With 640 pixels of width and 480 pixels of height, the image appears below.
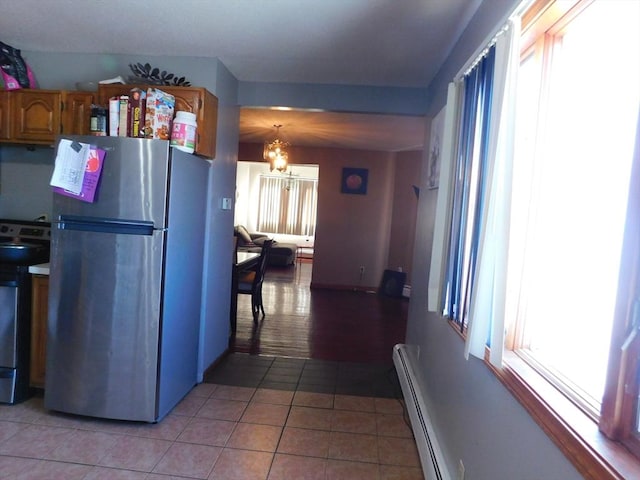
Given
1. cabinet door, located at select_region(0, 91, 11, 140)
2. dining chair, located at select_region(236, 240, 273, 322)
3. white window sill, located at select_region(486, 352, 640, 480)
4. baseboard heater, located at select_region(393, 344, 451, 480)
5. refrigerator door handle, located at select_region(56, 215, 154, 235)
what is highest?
cabinet door, located at select_region(0, 91, 11, 140)

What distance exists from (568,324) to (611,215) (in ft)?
1.27

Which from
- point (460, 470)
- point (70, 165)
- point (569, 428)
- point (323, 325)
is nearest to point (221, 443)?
point (460, 470)

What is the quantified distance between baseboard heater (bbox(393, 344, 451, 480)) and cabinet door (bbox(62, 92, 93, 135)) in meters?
2.74

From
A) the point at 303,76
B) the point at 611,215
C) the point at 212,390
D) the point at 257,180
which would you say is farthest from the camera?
the point at 257,180

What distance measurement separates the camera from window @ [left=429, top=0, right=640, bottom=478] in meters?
0.89

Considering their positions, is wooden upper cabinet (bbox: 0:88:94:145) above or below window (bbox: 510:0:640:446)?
above

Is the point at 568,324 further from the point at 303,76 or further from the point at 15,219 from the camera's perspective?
the point at 15,219

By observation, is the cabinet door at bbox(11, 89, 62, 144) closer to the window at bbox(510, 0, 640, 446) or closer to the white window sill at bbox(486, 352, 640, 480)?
the window at bbox(510, 0, 640, 446)

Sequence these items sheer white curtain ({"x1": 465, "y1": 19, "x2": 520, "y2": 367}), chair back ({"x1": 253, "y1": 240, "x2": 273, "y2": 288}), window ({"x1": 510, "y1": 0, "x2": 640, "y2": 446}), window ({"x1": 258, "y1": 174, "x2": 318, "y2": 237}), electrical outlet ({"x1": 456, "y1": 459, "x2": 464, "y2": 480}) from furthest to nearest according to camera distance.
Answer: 1. window ({"x1": 258, "y1": 174, "x2": 318, "y2": 237})
2. chair back ({"x1": 253, "y1": 240, "x2": 273, "y2": 288})
3. electrical outlet ({"x1": 456, "y1": 459, "x2": 464, "y2": 480})
4. sheer white curtain ({"x1": 465, "y1": 19, "x2": 520, "y2": 367})
5. window ({"x1": 510, "y1": 0, "x2": 640, "y2": 446})

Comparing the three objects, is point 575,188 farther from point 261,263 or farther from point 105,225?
point 261,263

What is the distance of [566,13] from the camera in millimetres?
1307

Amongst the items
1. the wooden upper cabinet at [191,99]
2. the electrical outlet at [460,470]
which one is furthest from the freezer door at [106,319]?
the electrical outlet at [460,470]

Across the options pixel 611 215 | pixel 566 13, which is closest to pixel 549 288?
pixel 611 215

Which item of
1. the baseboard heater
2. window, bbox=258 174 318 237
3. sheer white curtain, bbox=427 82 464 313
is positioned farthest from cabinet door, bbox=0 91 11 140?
window, bbox=258 174 318 237
